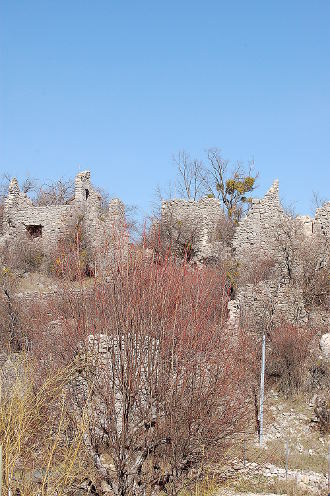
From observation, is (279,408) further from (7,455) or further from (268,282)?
(7,455)

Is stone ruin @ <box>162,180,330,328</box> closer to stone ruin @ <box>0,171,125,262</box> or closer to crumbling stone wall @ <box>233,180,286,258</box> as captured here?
crumbling stone wall @ <box>233,180,286,258</box>

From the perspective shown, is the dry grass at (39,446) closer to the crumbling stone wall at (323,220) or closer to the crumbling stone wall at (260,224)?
the crumbling stone wall at (260,224)

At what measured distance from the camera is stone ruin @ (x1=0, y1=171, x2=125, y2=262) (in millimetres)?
30156

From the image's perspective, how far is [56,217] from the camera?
3103cm

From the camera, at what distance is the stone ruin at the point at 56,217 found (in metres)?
30.2

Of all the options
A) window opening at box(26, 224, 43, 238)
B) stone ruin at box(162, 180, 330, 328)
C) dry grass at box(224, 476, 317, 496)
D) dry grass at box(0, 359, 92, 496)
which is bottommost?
dry grass at box(224, 476, 317, 496)

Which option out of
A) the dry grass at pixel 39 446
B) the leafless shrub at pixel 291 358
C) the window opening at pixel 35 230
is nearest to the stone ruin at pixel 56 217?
the window opening at pixel 35 230

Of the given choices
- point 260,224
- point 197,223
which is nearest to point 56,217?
point 197,223

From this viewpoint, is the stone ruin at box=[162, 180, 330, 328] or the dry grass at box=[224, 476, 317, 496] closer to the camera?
the dry grass at box=[224, 476, 317, 496]

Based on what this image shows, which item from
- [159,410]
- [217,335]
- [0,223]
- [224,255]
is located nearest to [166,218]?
[224,255]

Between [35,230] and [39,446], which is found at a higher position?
[35,230]

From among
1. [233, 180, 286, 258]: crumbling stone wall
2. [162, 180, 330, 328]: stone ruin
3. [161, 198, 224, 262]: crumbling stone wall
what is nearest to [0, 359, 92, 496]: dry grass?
[162, 180, 330, 328]: stone ruin

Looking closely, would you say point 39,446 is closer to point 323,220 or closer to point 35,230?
point 323,220

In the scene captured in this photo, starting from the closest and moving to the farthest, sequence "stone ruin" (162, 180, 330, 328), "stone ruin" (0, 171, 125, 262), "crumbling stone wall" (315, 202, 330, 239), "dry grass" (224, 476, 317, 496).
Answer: "dry grass" (224, 476, 317, 496) → "stone ruin" (162, 180, 330, 328) → "crumbling stone wall" (315, 202, 330, 239) → "stone ruin" (0, 171, 125, 262)
